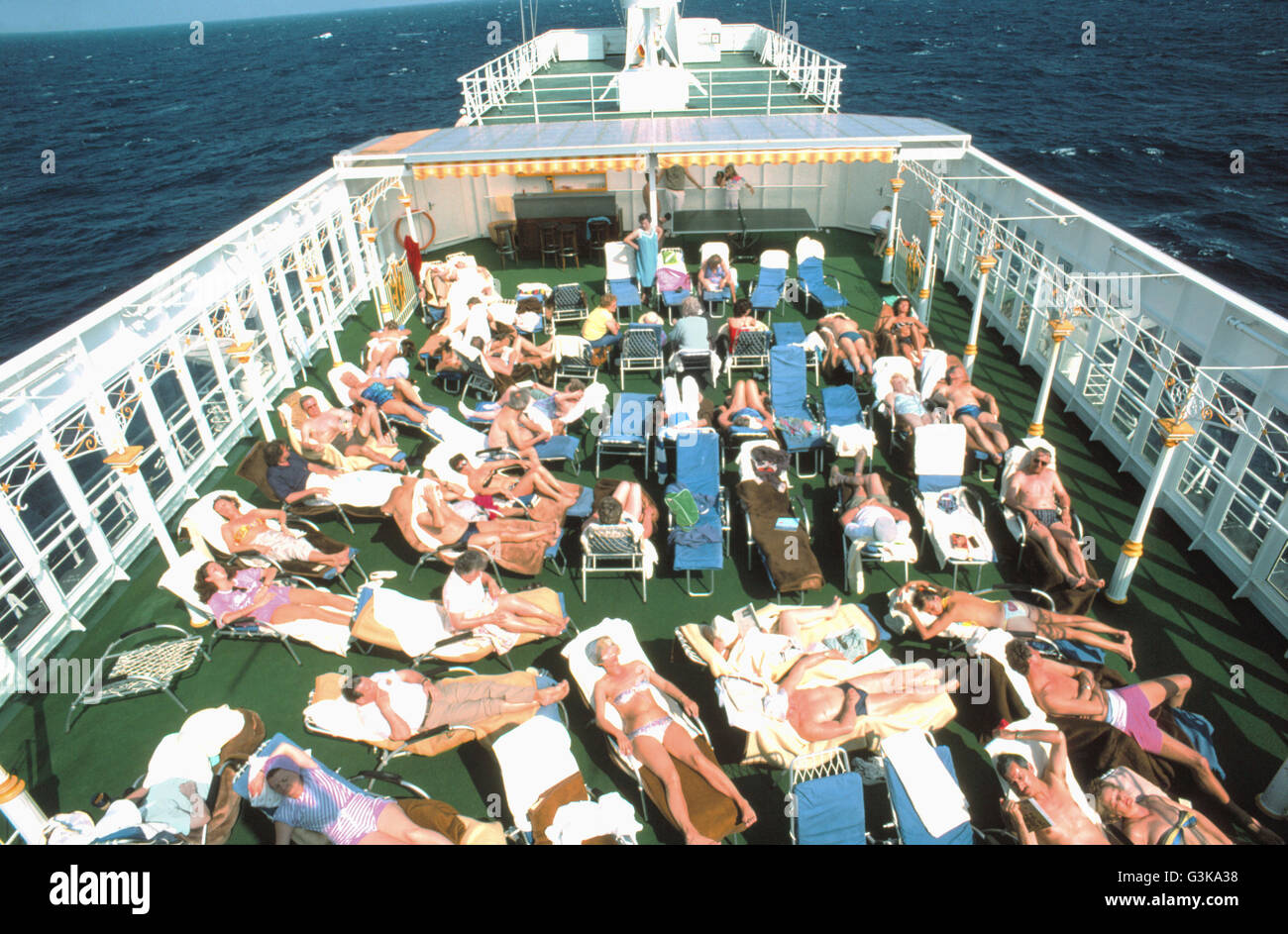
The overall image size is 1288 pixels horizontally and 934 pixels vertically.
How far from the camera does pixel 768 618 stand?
5641 millimetres

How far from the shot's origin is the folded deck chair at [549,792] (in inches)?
173

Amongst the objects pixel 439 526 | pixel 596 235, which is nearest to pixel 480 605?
pixel 439 526

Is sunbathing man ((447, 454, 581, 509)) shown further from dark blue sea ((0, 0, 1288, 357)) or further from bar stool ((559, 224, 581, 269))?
dark blue sea ((0, 0, 1288, 357))

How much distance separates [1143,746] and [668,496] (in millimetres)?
3912

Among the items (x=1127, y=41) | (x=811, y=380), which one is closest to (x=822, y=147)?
(x=811, y=380)

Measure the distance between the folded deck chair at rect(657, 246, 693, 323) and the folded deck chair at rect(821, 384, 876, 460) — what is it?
141 inches

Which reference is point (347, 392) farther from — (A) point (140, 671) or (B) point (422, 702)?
(B) point (422, 702)

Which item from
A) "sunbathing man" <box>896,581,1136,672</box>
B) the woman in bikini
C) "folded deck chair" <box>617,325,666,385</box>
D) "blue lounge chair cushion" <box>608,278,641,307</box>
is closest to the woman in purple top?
"sunbathing man" <box>896,581,1136,672</box>

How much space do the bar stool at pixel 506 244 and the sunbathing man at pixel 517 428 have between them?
7.73 m

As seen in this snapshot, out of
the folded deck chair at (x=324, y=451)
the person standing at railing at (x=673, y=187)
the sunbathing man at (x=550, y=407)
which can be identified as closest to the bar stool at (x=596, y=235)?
the person standing at railing at (x=673, y=187)

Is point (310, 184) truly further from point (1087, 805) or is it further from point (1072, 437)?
point (1087, 805)

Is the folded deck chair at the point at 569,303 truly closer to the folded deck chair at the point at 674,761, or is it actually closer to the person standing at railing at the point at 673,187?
the person standing at railing at the point at 673,187

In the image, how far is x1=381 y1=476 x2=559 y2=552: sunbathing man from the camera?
6.58 meters

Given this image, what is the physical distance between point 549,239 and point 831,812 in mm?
12216
